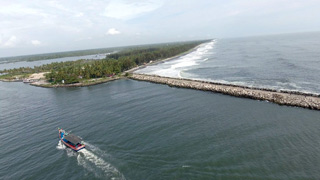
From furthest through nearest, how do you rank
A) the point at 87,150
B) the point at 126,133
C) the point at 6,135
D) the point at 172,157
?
the point at 6,135, the point at 126,133, the point at 87,150, the point at 172,157

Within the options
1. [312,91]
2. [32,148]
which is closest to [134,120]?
[32,148]

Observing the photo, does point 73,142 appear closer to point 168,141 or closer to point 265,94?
point 168,141

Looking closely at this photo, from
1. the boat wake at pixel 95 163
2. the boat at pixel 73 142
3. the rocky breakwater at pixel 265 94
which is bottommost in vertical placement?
the boat wake at pixel 95 163

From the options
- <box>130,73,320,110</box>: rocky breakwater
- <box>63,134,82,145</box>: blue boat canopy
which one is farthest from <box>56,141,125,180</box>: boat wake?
<box>130,73,320,110</box>: rocky breakwater

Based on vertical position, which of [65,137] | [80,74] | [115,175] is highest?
[80,74]

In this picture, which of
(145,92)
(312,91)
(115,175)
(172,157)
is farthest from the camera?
(145,92)

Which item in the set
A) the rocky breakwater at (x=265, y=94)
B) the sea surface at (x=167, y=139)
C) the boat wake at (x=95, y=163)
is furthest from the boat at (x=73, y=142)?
the rocky breakwater at (x=265, y=94)

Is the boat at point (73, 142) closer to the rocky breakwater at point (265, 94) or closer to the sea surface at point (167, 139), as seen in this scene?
the sea surface at point (167, 139)

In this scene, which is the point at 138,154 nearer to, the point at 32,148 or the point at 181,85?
the point at 32,148
